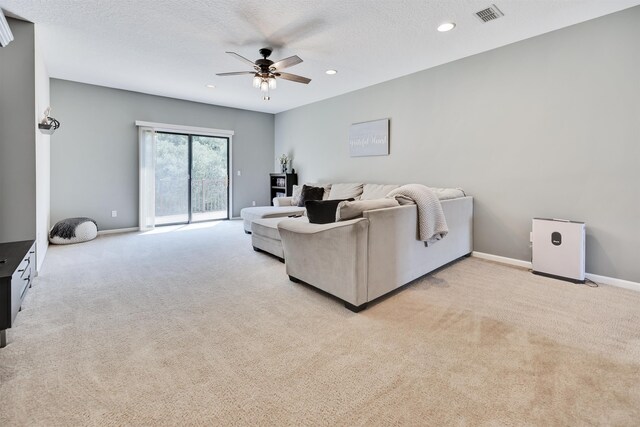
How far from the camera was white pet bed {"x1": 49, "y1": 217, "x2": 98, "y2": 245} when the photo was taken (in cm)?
462

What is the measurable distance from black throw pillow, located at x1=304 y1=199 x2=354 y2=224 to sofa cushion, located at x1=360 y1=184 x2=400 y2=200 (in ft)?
6.16

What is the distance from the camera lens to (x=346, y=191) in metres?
5.18

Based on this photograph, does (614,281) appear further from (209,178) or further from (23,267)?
(209,178)

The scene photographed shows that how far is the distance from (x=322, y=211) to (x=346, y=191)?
2374mm

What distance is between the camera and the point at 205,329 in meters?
2.14

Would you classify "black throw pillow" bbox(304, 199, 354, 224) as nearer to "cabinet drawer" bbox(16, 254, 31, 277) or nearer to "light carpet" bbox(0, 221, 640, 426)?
"light carpet" bbox(0, 221, 640, 426)

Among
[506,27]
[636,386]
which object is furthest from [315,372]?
[506,27]

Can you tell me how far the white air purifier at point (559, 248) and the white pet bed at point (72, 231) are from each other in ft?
20.8

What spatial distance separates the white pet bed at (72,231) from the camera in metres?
4.62

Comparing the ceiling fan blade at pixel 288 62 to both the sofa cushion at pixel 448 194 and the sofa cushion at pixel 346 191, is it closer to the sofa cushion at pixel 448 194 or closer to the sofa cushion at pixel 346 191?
the sofa cushion at pixel 448 194

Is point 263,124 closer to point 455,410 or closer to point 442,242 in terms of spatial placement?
point 442,242

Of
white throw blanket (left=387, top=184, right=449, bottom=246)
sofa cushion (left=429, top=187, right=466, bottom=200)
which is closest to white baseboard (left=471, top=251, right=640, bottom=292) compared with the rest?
sofa cushion (left=429, top=187, right=466, bottom=200)

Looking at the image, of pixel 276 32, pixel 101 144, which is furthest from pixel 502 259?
pixel 101 144

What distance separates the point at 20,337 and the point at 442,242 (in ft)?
11.9
